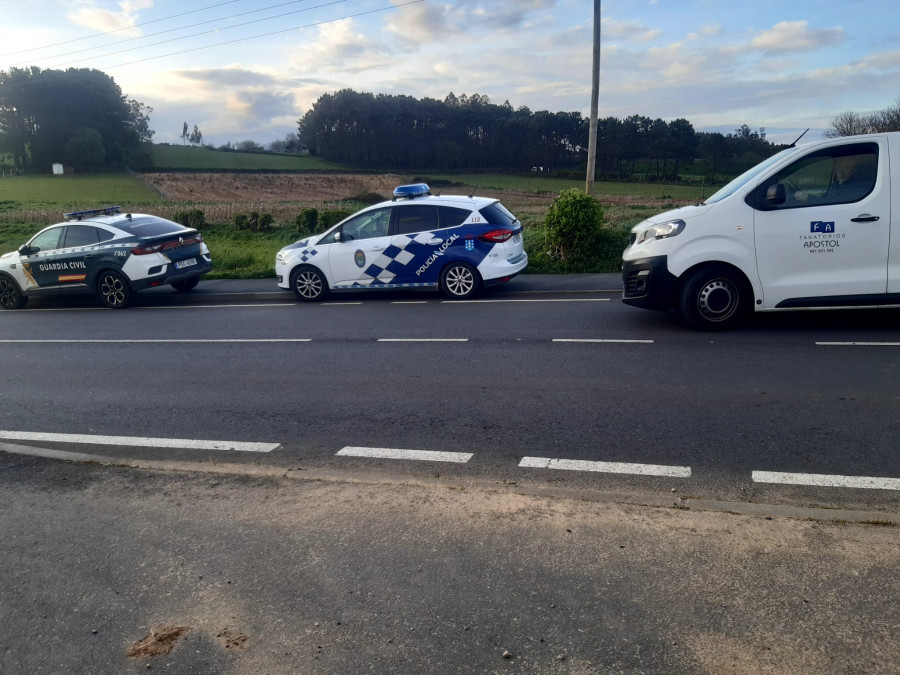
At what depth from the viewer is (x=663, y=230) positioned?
28.5ft

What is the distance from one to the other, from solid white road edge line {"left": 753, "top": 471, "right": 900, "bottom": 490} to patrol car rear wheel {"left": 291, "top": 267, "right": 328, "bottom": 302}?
10196mm

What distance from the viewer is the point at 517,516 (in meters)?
4.15

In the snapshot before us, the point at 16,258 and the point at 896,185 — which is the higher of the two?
the point at 896,185

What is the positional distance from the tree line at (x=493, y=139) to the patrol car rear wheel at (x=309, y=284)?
34.7 ft

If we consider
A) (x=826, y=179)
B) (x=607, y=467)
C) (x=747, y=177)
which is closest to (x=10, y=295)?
(x=747, y=177)

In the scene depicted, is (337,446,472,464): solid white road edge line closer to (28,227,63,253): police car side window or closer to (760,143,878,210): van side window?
(760,143,878,210): van side window

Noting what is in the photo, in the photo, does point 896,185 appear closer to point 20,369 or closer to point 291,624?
point 291,624

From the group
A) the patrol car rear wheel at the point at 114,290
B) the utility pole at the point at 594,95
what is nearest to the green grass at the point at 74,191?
the patrol car rear wheel at the point at 114,290

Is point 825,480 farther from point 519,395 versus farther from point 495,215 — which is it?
point 495,215

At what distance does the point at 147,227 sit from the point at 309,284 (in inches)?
161

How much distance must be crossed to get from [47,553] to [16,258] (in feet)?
47.2

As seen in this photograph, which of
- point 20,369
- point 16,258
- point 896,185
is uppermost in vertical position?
point 896,185

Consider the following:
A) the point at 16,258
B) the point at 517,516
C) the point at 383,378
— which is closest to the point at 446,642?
the point at 517,516

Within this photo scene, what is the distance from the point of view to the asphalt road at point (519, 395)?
493 centimetres
